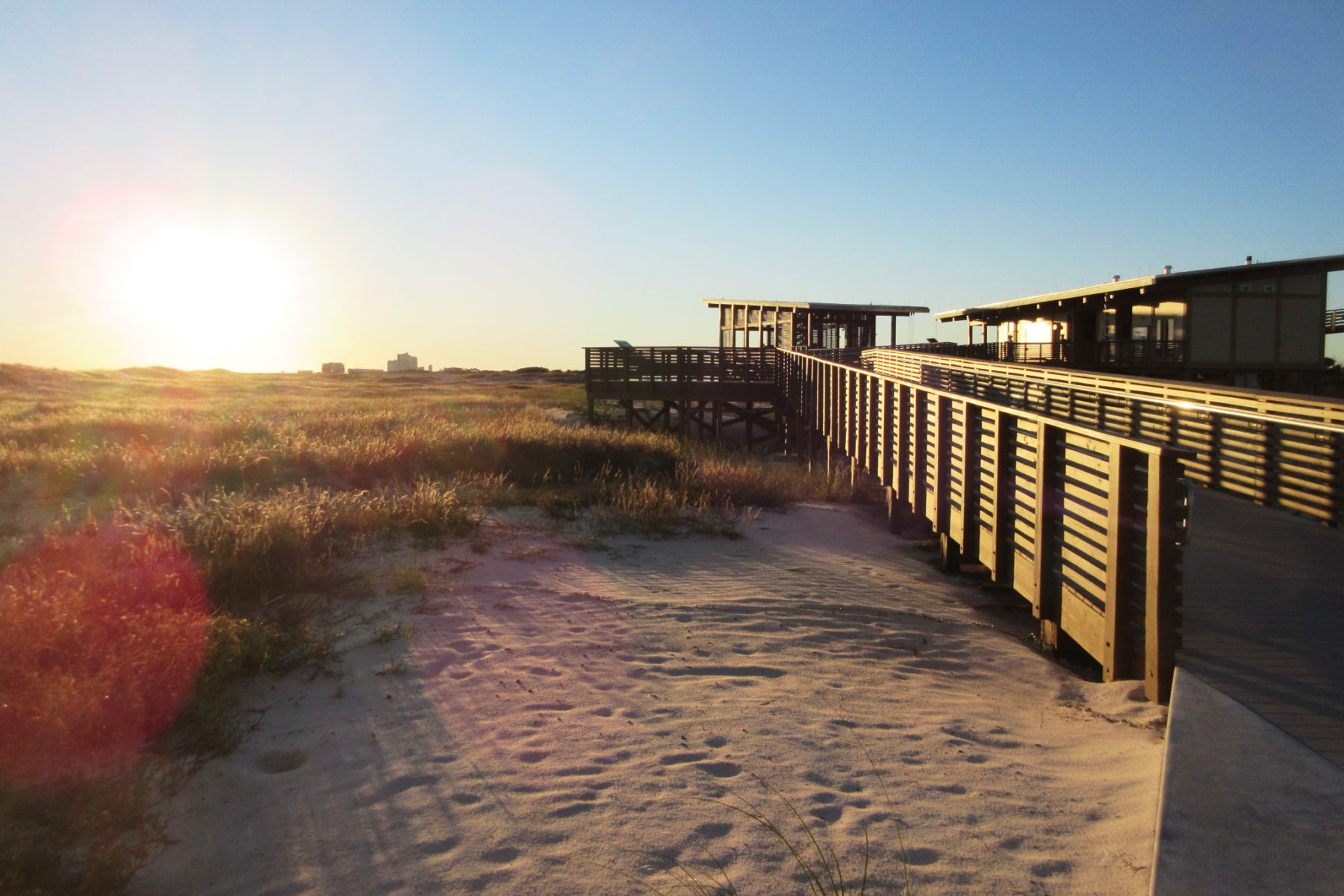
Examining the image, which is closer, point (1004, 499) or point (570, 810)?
point (570, 810)

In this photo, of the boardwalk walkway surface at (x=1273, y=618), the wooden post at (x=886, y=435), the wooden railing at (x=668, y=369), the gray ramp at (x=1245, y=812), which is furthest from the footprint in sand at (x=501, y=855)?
the wooden railing at (x=668, y=369)

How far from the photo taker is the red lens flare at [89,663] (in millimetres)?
3750

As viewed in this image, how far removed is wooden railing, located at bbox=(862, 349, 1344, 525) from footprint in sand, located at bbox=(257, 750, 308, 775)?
455cm

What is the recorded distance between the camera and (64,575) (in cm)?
551

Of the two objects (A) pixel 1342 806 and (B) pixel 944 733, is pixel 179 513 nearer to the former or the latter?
(B) pixel 944 733

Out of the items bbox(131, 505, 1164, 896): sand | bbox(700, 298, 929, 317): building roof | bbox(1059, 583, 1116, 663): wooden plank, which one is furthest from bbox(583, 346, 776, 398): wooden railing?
bbox(1059, 583, 1116, 663): wooden plank

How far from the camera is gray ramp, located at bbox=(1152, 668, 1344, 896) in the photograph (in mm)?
2814

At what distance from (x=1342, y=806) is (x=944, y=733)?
1.75m

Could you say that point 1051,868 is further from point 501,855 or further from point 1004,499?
point 1004,499

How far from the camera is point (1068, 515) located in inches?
240

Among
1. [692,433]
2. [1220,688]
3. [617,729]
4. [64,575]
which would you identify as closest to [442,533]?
[64,575]

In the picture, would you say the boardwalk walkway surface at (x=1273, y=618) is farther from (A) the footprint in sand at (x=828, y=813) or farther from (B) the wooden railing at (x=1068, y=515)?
(A) the footprint in sand at (x=828, y=813)

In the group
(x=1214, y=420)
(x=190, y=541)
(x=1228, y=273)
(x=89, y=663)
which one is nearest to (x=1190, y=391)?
(x=1214, y=420)

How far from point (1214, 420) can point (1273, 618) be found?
4.17 metres
